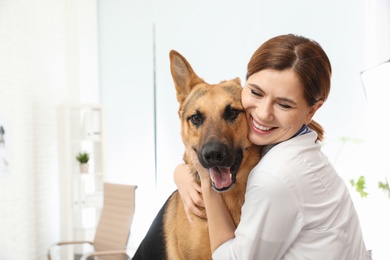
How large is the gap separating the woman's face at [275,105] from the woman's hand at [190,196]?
27cm

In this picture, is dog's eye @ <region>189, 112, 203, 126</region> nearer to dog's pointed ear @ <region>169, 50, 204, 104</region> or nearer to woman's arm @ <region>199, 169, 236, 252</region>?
dog's pointed ear @ <region>169, 50, 204, 104</region>

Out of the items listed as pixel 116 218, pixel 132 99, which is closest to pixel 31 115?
pixel 132 99

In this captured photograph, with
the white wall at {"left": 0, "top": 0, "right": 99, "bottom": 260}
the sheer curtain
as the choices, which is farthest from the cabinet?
the sheer curtain

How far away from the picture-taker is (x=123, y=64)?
5.24 metres

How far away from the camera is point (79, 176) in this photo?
4641 mm

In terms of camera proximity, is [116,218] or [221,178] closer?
[221,178]

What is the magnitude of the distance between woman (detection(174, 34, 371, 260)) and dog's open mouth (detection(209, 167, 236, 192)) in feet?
0.07

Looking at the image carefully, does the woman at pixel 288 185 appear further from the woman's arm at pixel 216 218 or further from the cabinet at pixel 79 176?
the cabinet at pixel 79 176

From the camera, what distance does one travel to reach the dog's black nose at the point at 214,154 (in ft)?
4.13

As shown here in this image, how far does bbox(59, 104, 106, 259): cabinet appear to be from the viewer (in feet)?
15.0

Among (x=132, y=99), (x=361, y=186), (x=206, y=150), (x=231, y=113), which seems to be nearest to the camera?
(x=206, y=150)

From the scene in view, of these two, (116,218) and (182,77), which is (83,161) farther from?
(182,77)

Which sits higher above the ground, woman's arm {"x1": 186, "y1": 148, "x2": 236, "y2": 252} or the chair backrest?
Result: woman's arm {"x1": 186, "y1": 148, "x2": 236, "y2": 252}

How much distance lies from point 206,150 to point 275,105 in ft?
0.85
